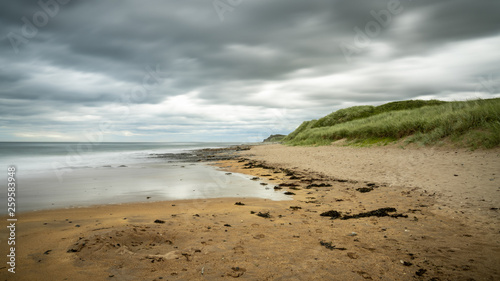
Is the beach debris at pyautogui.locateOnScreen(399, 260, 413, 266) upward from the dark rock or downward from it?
upward

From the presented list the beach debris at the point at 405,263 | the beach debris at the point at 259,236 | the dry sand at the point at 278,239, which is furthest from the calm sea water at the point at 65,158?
the beach debris at the point at 405,263

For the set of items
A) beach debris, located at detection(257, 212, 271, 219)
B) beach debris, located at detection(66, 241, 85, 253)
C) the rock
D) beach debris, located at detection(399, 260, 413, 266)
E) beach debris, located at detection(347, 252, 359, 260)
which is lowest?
beach debris, located at detection(257, 212, 271, 219)

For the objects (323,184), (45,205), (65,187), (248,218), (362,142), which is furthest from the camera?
(362,142)

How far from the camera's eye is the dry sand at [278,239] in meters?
3.28

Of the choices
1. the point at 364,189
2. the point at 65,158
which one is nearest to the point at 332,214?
the point at 364,189

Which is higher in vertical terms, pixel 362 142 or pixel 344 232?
pixel 362 142

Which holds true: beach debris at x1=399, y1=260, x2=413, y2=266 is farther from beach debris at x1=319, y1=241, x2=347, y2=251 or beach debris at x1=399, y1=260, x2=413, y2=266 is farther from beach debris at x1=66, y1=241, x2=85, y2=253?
beach debris at x1=66, y1=241, x2=85, y2=253

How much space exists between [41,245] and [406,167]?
12.5 m

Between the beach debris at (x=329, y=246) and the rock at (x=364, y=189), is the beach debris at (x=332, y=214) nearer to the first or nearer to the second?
the beach debris at (x=329, y=246)

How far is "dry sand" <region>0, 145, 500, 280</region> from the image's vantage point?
328cm

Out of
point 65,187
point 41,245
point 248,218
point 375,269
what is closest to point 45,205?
point 65,187

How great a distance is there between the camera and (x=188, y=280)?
3.11 meters

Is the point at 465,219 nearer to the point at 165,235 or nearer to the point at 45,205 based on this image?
the point at 165,235

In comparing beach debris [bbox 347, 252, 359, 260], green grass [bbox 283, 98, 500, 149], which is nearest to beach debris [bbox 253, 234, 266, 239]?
beach debris [bbox 347, 252, 359, 260]
